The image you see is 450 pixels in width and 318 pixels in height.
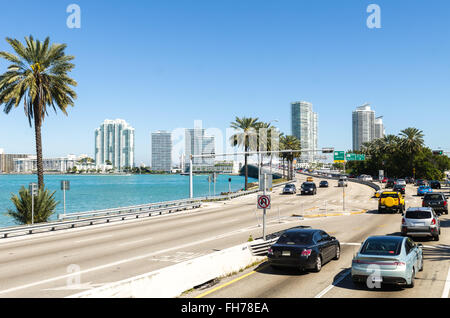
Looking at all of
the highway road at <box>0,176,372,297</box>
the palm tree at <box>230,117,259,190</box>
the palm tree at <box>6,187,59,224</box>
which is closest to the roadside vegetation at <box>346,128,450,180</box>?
the palm tree at <box>230,117,259,190</box>

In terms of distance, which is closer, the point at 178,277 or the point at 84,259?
the point at 178,277

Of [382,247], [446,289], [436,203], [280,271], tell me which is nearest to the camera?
[446,289]

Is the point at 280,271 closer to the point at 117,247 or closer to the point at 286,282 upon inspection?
the point at 286,282

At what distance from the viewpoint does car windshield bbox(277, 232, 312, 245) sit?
14.4 meters

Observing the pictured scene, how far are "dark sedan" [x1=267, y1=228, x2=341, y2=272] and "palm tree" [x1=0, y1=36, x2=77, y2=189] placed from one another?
24816mm

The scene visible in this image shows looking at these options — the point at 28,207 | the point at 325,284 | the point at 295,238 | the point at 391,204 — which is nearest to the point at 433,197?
the point at 391,204

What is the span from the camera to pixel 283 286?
11984 millimetres

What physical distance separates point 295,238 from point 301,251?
3.24 feet

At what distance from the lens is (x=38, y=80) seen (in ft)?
110

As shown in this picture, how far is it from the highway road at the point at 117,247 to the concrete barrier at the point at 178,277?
4.05ft

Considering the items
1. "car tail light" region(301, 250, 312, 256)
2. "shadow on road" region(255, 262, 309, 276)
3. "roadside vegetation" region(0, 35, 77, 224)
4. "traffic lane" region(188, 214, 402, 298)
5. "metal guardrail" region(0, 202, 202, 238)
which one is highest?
"roadside vegetation" region(0, 35, 77, 224)

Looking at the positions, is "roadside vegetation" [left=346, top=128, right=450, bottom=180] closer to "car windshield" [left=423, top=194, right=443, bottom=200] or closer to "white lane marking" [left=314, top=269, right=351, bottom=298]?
"car windshield" [left=423, top=194, right=443, bottom=200]

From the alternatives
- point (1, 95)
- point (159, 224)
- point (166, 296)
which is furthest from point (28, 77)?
point (166, 296)
